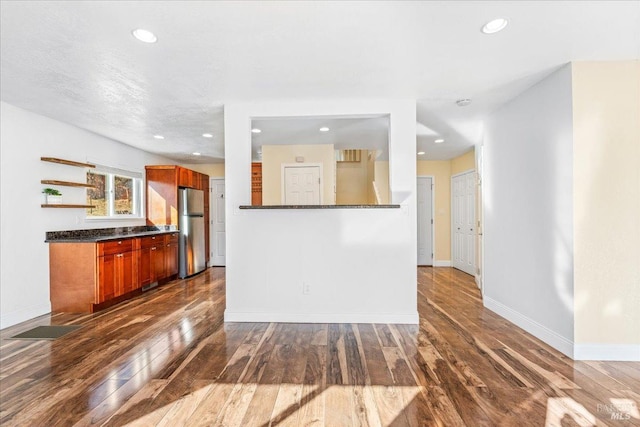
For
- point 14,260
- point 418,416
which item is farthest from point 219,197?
point 418,416

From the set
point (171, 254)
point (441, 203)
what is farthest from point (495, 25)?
point (171, 254)

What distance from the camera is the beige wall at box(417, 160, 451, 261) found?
22.9 feet

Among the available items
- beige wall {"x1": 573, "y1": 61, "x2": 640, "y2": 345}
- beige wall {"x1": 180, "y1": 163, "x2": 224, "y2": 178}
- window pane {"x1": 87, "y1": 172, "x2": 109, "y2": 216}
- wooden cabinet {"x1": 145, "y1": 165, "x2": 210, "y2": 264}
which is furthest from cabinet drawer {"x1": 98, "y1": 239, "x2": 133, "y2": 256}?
beige wall {"x1": 573, "y1": 61, "x2": 640, "y2": 345}

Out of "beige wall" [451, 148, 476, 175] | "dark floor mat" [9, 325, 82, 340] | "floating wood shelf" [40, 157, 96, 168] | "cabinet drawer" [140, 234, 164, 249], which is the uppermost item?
"beige wall" [451, 148, 476, 175]

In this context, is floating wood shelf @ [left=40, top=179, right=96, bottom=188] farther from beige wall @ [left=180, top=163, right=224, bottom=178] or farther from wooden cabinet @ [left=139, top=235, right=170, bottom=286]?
beige wall @ [left=180, top=163, right=224, bottom=178]

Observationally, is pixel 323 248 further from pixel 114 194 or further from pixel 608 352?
pixel 114 194

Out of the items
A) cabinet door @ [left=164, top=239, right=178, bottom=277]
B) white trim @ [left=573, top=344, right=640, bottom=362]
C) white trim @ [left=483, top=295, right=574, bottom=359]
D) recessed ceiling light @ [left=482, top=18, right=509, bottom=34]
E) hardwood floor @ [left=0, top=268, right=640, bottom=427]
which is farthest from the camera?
cabinet door @ [left=164, top=239, right=178, bottom=277]

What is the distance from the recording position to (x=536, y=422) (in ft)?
5.70

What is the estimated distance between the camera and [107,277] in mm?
3967

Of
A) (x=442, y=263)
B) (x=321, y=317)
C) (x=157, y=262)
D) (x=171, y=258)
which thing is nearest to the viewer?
(x=321, y=317)

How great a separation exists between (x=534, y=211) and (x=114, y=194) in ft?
19.3

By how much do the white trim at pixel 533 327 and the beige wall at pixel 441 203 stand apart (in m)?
3.12

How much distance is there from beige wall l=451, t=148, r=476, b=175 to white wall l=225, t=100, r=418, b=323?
3.21 metres

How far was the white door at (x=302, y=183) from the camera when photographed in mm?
5586
